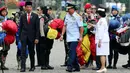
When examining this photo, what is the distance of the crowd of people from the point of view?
12662 millimetres

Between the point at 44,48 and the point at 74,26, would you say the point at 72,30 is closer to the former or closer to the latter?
the point at 74,26

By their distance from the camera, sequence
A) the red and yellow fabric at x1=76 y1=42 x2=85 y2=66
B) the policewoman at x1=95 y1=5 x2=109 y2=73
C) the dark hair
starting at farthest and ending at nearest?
the red and yellow fabric at x1=76 y1=42 x2=85 y2=66, the dark hair, the policewoman at x1=95 y1=5 x2=109 y2=73

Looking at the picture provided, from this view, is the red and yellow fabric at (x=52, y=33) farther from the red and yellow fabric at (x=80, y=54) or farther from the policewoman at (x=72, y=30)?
the red and yellow fabric at (x=80, y=54)

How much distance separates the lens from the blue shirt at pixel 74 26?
41.7 ft

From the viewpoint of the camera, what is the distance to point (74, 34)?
12.7 metres

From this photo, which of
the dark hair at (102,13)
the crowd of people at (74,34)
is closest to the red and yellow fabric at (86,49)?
the crowd of people at (74,34)

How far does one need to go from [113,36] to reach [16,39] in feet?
9.14

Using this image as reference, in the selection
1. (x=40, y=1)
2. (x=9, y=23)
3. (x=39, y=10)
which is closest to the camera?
(x=9, y=23)

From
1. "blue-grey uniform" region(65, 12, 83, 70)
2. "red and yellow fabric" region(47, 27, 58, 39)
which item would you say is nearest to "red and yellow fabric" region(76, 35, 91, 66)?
"blue-grey uniform" region(65, 12, 83, 70)

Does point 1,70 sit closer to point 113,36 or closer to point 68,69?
point 68,69

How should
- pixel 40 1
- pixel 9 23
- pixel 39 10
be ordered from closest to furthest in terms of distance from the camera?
1. pixel 9 23
2. pixel 39 10
3. pixel 40 1

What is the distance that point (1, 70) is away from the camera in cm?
1298

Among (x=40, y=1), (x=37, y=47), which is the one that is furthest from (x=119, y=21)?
(x=40, y=1)

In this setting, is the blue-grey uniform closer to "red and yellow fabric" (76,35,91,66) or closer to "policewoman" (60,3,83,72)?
"policewoman" (60,3,83,72)
